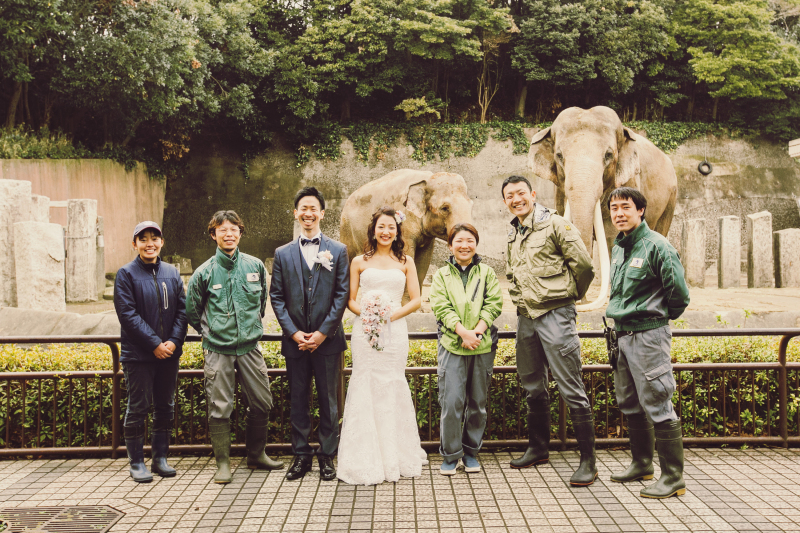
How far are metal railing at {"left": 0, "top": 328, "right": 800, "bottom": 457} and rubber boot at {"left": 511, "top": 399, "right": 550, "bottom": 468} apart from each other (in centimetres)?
30

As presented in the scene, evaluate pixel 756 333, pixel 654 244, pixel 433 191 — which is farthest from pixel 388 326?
pixel 433 191

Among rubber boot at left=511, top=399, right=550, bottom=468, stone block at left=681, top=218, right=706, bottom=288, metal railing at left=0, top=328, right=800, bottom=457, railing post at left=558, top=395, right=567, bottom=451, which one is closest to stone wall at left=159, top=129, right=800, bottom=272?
stone block at left=681, top=218, right=706, bottom=288

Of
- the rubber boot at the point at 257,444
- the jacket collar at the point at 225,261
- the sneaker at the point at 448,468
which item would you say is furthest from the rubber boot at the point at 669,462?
the jacket collar at the point at 225,261

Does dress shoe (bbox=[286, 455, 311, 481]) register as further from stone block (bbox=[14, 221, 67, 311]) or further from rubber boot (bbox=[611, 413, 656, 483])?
Answer: stone block (bbox=[14, 221, 67, 311])

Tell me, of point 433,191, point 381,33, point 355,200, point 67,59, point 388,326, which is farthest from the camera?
point 381,33

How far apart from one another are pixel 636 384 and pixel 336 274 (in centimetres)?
216

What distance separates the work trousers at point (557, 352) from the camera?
403 cm

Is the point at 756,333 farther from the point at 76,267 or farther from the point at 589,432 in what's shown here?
the point at 76,267

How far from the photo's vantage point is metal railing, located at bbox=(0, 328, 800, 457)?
4.64 meters

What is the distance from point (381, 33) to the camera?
18.5m

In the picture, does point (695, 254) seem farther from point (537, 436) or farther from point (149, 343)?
point (149, 343)

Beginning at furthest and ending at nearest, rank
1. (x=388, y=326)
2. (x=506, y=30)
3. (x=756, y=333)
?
(x=506, y=30) → (x=756, y=333) → (x=388, y=326)

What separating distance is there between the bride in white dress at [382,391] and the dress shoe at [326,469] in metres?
0.07

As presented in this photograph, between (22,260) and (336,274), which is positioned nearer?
(336,274)
